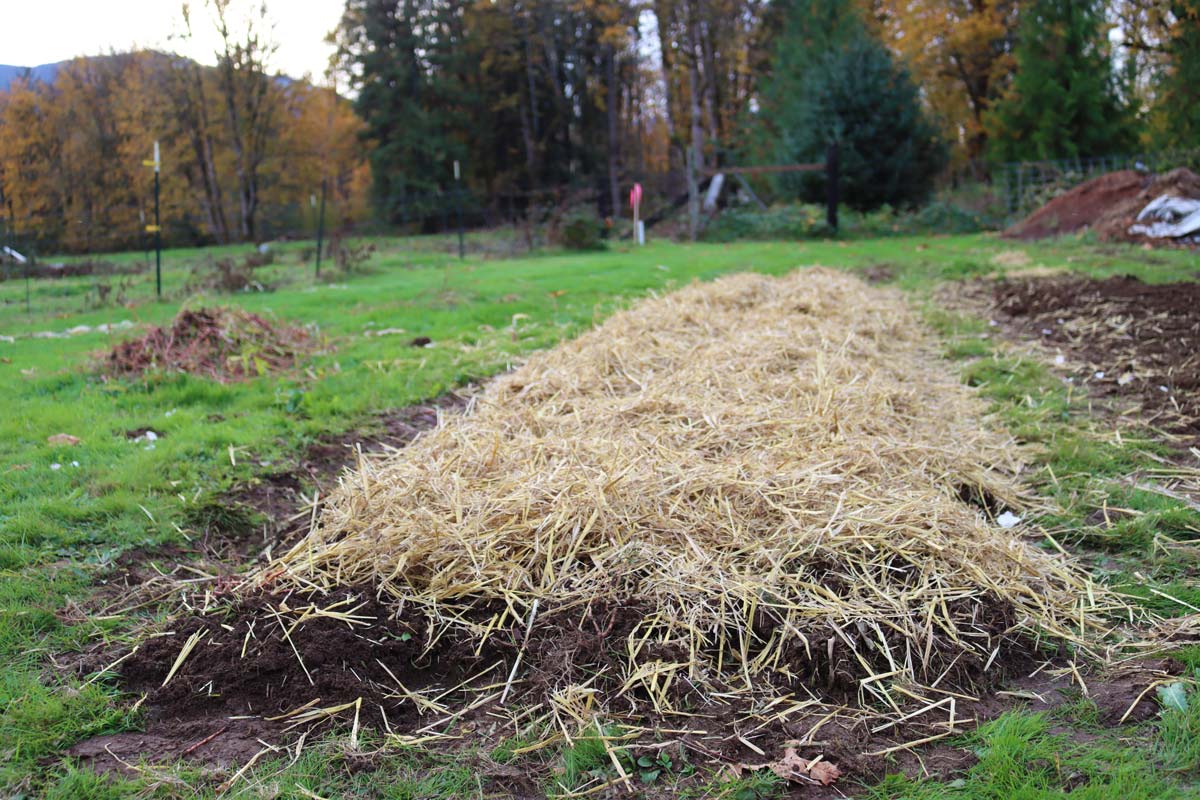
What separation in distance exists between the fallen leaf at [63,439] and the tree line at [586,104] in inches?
191

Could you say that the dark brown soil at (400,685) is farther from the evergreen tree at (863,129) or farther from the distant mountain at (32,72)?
the evergreen tree at (863,129)

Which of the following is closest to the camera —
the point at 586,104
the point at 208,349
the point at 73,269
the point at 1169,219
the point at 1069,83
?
the point at 208,349

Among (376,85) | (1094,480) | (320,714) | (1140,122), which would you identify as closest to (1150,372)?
(1094,480)

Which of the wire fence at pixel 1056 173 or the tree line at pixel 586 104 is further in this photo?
the wire fence at pixel 1056 173

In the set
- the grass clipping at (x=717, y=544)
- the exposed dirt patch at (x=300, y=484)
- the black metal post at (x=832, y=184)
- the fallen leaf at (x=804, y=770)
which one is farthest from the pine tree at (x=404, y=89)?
the fallen leaf at (x=804, y=770)

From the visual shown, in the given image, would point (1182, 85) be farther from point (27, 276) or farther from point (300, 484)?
point (27, 276)

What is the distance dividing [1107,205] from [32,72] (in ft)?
51.7

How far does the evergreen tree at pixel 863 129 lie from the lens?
66.8ft

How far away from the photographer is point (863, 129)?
2036 centimetres

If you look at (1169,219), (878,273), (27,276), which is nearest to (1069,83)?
(1169,219)

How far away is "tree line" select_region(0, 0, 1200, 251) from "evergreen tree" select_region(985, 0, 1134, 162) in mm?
53

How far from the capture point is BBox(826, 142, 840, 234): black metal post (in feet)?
58.7

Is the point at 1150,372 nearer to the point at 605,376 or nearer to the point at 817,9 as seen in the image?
the point at 605,376

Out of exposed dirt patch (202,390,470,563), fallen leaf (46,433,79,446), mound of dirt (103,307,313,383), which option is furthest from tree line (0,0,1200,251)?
exposed dirt patch (202,390,470,563)
